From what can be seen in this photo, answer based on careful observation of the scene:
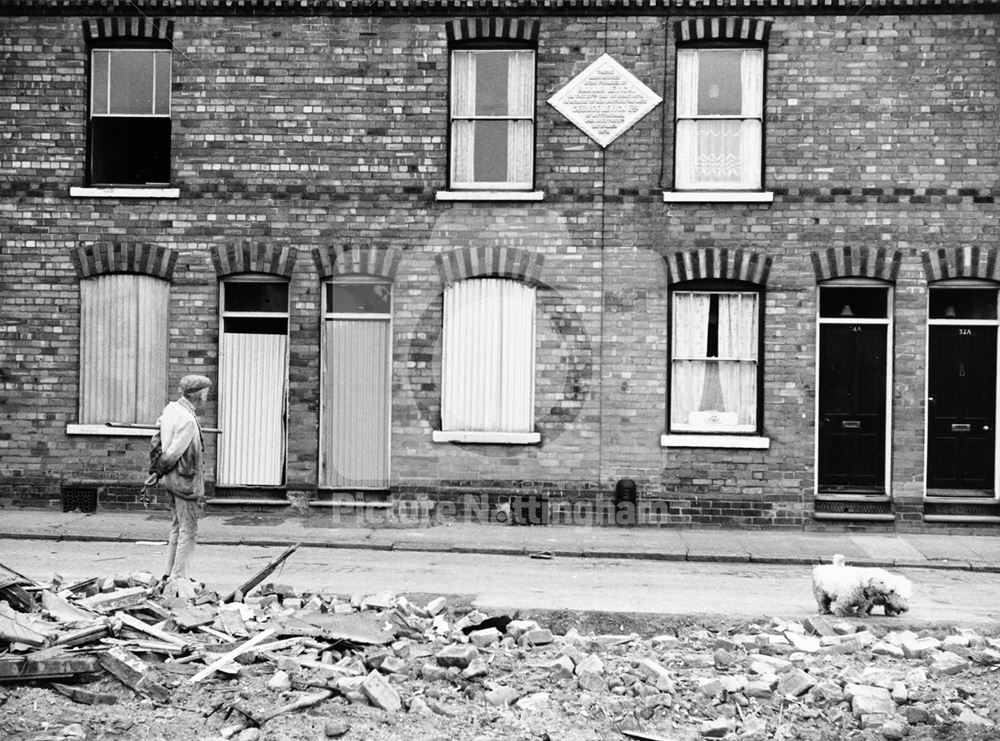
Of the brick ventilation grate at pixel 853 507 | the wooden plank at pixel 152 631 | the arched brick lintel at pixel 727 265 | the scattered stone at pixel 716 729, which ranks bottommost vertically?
the scattered stone at pixel 716 729

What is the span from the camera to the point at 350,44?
664 inches

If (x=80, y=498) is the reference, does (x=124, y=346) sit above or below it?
above

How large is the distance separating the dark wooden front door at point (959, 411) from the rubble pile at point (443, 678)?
7.92 m

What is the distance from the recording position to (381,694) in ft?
23.4

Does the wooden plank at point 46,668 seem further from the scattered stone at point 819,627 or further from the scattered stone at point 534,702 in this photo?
the scattered stone at point 819,627

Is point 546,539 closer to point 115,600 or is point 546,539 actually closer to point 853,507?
point 853,507

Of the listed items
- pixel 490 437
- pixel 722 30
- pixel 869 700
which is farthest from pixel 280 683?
pixel 722 30

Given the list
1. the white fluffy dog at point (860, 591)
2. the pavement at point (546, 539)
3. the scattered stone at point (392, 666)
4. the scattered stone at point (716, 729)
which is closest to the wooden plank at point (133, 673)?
the scattered stone at point (392, 666)

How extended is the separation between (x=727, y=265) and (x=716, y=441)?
8.16ft

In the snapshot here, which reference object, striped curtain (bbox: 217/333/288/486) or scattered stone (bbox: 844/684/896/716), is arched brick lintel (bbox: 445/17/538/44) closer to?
striped curtain (bbox: 217/333/288/486)

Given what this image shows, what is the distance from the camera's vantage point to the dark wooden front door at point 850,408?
1669 cm

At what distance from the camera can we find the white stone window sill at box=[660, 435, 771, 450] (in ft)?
54.0

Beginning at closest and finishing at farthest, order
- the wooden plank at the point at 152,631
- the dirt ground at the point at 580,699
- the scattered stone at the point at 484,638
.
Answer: the dirt ground at the point at 580,699 < the wooden plank at the point at 152,631 < the scattered stone at the point at 484,638

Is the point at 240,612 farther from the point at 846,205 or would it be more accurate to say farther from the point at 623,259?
the point at 846,205
